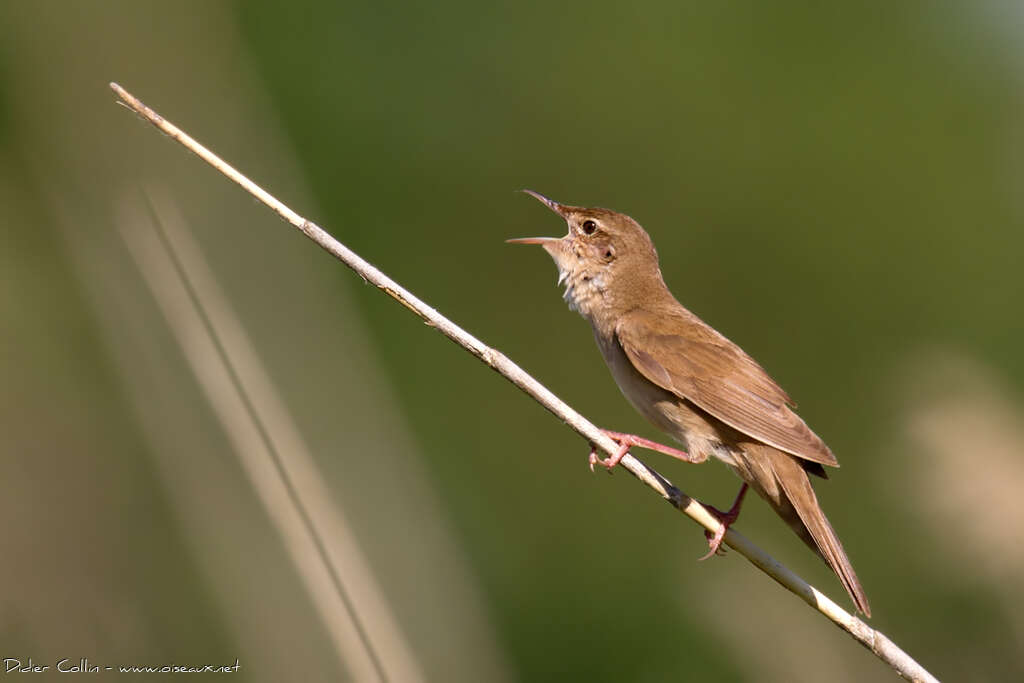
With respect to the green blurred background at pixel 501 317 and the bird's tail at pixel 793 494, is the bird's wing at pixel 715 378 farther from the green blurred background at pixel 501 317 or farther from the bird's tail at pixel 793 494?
the green blurred background at pixel 501 317

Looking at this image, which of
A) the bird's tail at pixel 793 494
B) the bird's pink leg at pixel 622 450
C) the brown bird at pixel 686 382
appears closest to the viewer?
the bird's pink leg at pixel 622 450

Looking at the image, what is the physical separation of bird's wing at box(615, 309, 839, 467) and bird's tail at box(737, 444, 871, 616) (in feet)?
0.36

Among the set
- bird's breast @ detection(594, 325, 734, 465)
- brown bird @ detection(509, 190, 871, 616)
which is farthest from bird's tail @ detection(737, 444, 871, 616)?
bird's breast @ detection(594, 325, 734, 465)

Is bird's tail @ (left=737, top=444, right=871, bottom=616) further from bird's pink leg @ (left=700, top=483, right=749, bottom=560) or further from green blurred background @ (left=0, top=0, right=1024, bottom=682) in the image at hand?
green blurred background @ (left=0, top=0, right=1024, bottom=682)

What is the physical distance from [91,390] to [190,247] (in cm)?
261

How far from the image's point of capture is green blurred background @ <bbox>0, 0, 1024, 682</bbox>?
11.4 ft

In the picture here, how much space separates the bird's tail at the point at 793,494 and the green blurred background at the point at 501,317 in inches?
11.0

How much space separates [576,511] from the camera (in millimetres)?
6074

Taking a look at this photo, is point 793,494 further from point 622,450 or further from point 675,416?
point 622,450

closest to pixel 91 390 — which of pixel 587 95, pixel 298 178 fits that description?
pixel 298 178

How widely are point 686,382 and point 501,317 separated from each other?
138 inches

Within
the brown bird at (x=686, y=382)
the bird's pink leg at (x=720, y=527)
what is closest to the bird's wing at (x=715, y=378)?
the brown bird at (x=686, y=382)

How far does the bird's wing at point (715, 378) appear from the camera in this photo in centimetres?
298

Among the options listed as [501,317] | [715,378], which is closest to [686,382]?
[715,378]
